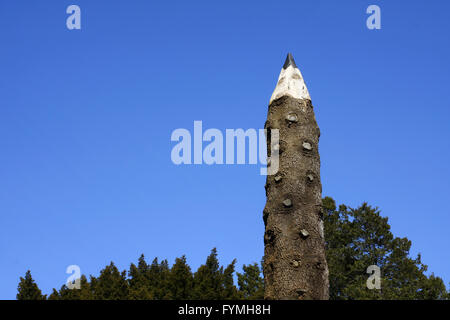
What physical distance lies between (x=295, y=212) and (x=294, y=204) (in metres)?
0.09

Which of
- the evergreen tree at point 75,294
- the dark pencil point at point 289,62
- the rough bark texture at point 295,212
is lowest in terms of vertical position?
the evergreen tree at point 75,294

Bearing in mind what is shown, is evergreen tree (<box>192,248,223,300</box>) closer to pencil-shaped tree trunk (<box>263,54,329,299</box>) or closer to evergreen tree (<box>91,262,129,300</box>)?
evergreen tree (<box>91,262,129,300</box>)

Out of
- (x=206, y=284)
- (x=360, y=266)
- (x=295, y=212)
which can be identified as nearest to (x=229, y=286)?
(x=206, y=284)

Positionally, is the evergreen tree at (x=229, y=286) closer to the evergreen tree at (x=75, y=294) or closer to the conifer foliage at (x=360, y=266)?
the conifer foliage at (x=360, y=266)

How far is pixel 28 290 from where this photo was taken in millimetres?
28859

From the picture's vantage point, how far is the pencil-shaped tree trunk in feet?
18.3

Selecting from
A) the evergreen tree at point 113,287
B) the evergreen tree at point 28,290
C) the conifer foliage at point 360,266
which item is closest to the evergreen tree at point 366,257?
the conifer foliage at point 360,266

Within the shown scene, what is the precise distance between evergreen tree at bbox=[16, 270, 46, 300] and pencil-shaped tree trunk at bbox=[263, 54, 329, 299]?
2550 centimetres

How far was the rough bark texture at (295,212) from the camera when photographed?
5586 millimetres

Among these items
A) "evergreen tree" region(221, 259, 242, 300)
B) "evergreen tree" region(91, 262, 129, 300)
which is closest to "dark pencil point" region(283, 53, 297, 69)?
"evergreen tree" region(221, 259, 242, 300)

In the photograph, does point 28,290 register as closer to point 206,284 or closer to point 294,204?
point 206,284

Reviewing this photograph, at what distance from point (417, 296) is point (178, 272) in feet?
70.3
